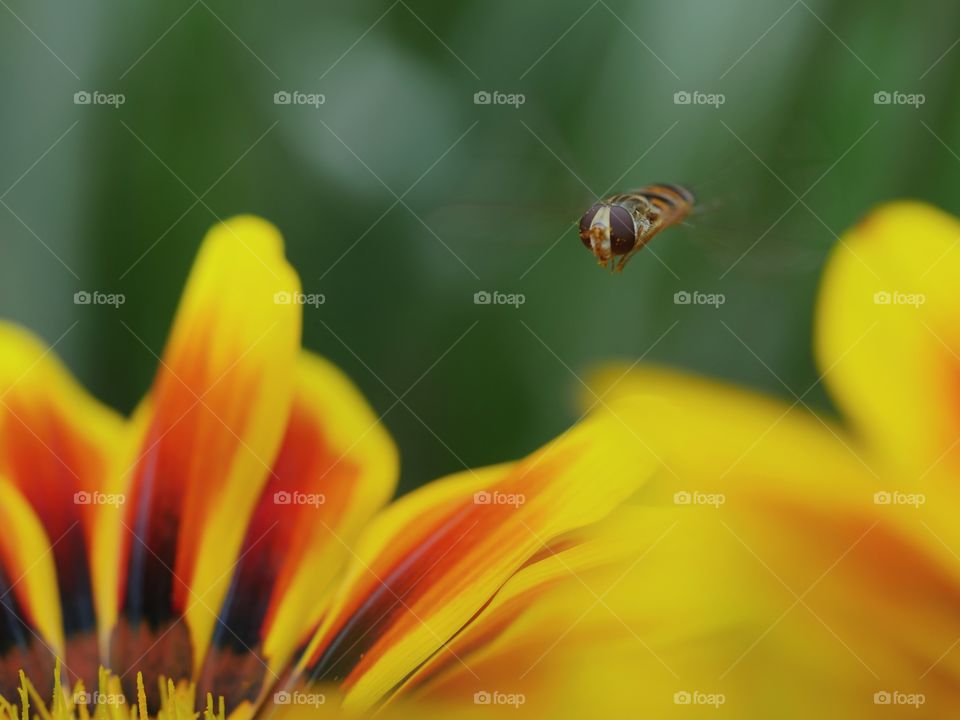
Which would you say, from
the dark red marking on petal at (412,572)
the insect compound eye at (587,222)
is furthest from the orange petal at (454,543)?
the insect compound eye at (587,222)

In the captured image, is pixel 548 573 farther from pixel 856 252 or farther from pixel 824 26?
pixel 824 26

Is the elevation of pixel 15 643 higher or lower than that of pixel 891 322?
lower

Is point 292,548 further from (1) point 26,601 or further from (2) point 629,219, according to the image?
(2) point 629,219

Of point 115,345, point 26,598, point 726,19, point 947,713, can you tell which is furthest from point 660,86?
point 26,598

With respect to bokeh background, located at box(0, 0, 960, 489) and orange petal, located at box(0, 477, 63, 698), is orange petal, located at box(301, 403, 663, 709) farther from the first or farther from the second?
orange petal, located at box(0, 477, 63, 698)

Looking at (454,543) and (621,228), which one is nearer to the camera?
(621,228)

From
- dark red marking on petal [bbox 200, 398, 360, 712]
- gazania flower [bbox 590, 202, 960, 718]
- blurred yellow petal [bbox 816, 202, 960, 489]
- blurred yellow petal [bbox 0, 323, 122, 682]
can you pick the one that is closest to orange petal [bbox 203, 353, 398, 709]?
dark red marking on petal [bbox 200, 398, 360, 712]

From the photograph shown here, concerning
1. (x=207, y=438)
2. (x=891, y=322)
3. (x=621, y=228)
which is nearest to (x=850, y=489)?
(x=891, y=322)
